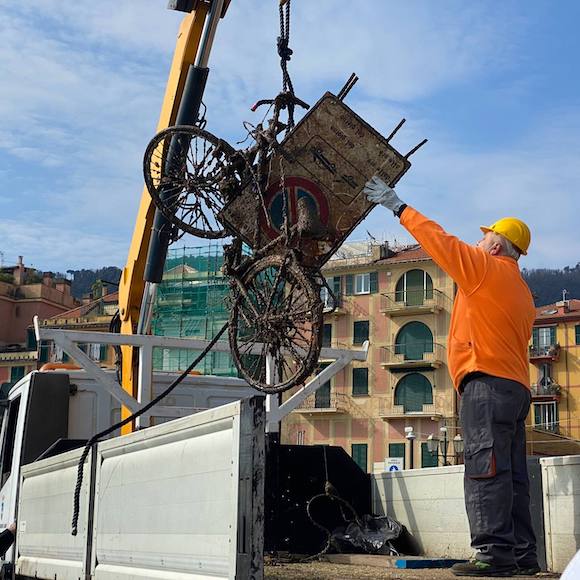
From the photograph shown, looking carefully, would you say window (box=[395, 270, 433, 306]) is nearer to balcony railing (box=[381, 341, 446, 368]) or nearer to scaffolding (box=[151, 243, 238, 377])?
balcony railing (box=[381, 341, 446, 368])

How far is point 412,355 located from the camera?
5222cm

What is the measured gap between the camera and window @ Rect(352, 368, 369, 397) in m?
53.2

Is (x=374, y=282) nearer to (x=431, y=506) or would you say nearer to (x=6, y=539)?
(x=6, y=539)

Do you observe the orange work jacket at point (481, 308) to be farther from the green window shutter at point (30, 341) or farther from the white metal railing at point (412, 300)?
the green window shutter at point (30, 341)

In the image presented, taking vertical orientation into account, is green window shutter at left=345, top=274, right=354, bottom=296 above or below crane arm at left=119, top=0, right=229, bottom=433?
above

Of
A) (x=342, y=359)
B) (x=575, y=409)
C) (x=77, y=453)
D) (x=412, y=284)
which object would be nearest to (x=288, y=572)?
(x=77, y=453)

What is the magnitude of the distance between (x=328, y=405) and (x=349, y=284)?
6.80m

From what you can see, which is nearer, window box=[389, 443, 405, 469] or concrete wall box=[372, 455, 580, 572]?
concrete wall box=[372, 455, 580, 572]

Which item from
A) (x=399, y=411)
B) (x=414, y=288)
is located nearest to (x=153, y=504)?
(x=399, y=411)

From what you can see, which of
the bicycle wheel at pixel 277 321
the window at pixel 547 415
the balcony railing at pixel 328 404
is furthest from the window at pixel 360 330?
the bicycle wheel at pixel 277 321

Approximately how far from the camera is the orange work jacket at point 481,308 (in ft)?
16.4

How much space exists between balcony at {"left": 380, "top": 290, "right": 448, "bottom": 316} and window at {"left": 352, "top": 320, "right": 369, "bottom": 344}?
121 cm

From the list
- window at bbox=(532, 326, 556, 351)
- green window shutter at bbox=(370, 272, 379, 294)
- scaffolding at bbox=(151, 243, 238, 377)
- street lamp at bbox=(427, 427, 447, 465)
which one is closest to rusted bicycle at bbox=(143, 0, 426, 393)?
street lamp at bbox=(427, 427, 447, 465)

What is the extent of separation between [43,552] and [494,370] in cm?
319
